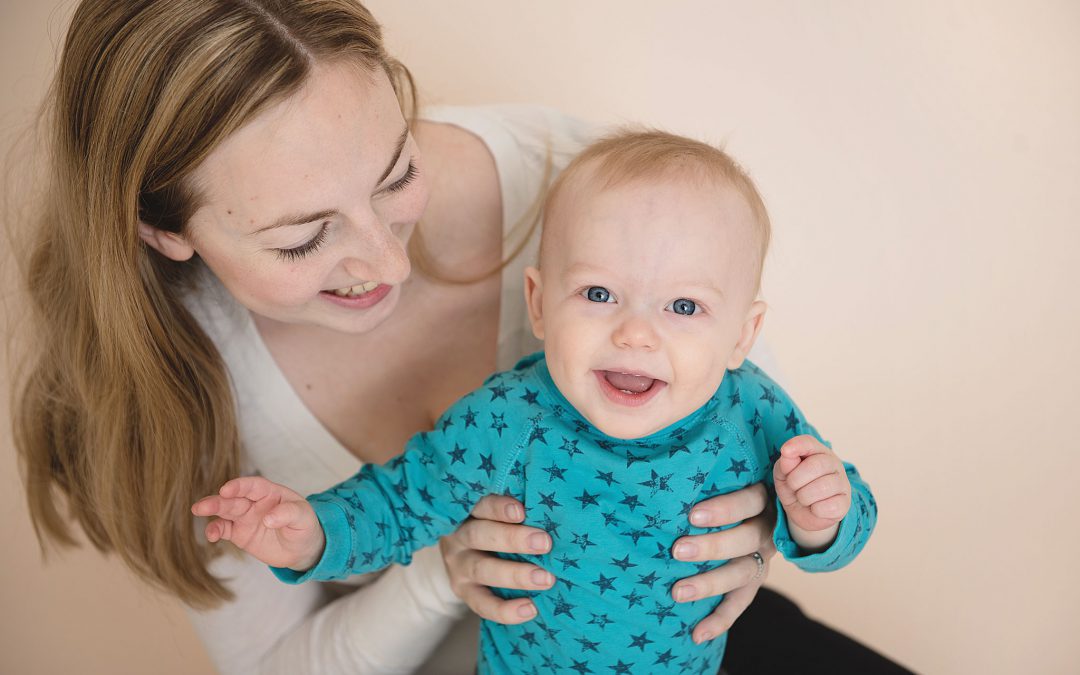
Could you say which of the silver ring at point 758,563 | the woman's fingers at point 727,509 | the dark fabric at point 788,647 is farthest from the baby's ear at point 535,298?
the dark fabric at point 788,647

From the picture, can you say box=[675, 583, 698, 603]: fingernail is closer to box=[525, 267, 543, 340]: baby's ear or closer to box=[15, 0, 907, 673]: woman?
box=[15, 0, 907, 673]: woman

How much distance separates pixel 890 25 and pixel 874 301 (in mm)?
728

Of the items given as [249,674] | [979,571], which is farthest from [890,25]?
[249,674]

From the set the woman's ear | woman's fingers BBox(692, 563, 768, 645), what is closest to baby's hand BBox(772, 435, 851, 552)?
woman's fingers BBox(692, 563, 768, 645)

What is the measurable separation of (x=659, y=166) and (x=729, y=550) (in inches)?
21.0

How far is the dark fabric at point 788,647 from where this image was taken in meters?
1.52

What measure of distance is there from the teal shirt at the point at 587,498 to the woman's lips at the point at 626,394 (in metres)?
0.10

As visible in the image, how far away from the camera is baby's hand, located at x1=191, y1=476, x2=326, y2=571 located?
1109 mm

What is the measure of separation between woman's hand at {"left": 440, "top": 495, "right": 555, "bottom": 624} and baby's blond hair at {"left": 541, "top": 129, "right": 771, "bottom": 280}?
0.44 metres

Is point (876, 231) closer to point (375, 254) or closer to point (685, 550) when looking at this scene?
point (685, 550)

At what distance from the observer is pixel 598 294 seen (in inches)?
46.9

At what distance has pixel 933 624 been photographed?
2295 mm

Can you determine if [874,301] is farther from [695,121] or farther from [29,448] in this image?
[29,448]

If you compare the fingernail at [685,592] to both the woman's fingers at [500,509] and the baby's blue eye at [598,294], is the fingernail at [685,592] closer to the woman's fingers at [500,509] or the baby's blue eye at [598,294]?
the woman's fingers at [500,509]
